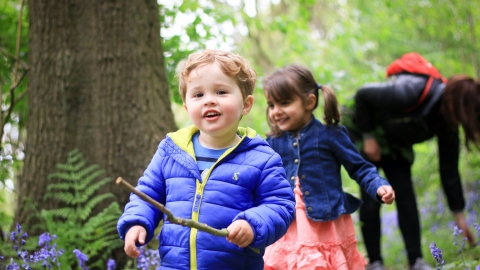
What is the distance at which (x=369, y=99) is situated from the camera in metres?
3.80

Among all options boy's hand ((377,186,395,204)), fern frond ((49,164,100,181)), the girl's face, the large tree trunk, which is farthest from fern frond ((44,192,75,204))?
boy's hand ((377,186,395,204))

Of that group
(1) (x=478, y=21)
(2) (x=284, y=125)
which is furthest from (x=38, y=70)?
(1) (x=478, y=21)

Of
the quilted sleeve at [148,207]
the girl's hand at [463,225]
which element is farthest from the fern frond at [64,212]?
the girl's hand at [463,225]

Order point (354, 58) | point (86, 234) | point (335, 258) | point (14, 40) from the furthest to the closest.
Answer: point (354, 58) → point (14, 40) → point (86, 234) → point (335, 258)

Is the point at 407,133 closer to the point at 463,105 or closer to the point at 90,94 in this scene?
the point at 463,105

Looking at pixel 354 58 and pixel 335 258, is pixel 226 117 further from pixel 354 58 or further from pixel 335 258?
pixel 354 58

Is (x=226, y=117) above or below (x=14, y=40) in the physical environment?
below

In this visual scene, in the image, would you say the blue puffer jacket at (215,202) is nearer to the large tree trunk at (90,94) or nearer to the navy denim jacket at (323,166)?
the navy denim jacket at (323,166)

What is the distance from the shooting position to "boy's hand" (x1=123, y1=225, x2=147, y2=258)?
1752 millimetres

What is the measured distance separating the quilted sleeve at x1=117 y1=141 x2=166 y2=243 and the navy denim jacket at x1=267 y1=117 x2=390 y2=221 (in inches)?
39.2

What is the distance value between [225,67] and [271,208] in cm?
61

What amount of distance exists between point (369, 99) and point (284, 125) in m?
1.19

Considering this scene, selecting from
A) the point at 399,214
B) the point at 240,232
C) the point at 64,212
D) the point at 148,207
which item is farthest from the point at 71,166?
the point at 399,214

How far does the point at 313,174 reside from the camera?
2.82 m
